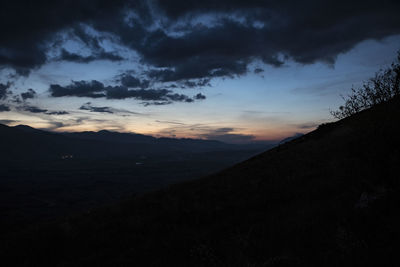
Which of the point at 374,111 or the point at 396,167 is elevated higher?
the point at 374,111

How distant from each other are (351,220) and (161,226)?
9.57 meters

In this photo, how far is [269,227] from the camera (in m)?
9.51

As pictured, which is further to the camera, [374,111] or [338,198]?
[338,198]

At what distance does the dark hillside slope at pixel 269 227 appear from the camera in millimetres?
6699

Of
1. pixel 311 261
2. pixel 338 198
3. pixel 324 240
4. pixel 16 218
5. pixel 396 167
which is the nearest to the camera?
pixel 311 261

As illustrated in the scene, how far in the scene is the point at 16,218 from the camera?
292ft

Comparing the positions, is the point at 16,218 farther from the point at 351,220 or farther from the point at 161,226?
the point at 351,220

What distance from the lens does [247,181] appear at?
21.1 meters

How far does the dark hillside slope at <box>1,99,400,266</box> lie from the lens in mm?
6699

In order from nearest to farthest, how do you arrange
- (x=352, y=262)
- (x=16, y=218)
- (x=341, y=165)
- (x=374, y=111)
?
(x=352, y=262)
(x=374, y=111)
(x=341, y=165)
(x=16, y=218)

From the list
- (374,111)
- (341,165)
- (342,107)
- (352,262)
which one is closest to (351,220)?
(352,262)

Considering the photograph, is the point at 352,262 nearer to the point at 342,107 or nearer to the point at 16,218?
the point at 342,107

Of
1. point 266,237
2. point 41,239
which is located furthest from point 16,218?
point 266,237

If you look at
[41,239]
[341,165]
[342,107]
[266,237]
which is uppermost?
[342,107]
